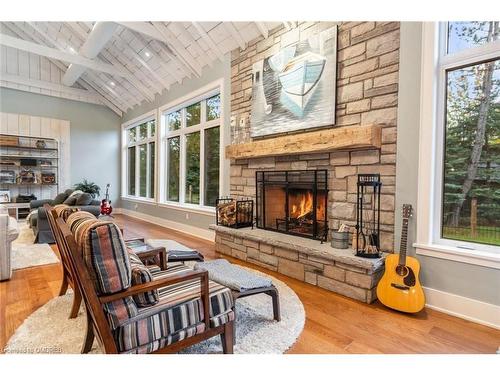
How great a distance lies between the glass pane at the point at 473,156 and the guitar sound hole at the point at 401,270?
515 mm

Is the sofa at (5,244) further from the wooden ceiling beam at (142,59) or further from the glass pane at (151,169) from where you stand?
the glass pane at (151,169)

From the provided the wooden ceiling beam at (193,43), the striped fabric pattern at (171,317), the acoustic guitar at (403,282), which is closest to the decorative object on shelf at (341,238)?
the acoustic guitar at (403,282)

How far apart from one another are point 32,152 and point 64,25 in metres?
3.64

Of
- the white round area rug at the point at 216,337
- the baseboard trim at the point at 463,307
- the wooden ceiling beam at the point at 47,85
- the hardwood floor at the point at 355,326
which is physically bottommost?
the hardwood floor at the point at 355,326

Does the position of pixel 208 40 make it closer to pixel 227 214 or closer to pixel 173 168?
pixel 227 214

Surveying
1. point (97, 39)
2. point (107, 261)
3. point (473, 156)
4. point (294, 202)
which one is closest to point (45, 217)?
point (97, 39)

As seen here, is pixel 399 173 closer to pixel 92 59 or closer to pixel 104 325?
pixel 104 325

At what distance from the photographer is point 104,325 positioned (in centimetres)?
133

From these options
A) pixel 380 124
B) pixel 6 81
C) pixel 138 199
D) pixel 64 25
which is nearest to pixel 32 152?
pixel 6 81

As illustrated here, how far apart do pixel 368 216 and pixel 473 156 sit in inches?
41.1

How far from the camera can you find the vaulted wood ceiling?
15.1 feet

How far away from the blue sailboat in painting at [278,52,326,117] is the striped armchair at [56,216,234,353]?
8.48 ft

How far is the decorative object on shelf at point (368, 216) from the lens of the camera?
2678mm

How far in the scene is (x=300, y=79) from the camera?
3457 millimetres
